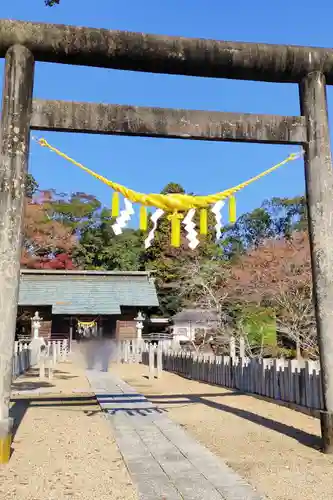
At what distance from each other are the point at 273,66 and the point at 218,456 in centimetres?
489

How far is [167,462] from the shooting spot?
4.84 m

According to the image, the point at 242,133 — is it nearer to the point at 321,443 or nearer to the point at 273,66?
the point at 273,66

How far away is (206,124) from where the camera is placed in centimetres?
581

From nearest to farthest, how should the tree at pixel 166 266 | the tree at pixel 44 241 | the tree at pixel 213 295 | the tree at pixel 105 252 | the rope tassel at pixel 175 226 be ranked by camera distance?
the rope tassel at pixel 175 226 < the tree at pixel 213 295 < the tree at pixel 166 266 < the tree at pixel 44 241 < the tree at pixel 105 252

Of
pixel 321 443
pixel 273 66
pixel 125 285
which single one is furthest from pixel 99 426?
pixel 125 285

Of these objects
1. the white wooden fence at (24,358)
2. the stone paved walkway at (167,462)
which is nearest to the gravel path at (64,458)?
the stone paved walkway at (167,462)

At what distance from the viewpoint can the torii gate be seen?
17.0 feet

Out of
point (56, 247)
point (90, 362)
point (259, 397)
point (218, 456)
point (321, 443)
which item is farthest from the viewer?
point (56, 247)

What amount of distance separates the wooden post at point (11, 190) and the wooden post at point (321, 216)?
140 inches

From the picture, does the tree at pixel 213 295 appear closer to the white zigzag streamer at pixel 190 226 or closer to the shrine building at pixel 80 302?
the shrine building at pixel 80 302

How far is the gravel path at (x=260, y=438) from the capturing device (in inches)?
165

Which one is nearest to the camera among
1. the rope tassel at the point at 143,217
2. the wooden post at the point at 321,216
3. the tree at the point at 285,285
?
the wooden post at the point at 321,216

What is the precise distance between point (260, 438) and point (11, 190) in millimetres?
4571

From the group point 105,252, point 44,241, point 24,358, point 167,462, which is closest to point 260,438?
point 167,462
